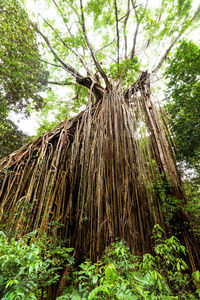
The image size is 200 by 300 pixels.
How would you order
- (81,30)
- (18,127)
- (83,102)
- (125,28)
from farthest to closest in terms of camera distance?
1. (18,127)
2. (83,102)
3. (125,28)
4. (81,30)

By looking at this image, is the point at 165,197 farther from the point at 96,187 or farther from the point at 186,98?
the point at 186,98

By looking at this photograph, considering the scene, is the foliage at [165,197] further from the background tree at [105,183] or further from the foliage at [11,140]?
the foliage at [11,140]

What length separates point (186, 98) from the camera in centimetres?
262

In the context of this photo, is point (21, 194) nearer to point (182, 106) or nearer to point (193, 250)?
point (193, 250)

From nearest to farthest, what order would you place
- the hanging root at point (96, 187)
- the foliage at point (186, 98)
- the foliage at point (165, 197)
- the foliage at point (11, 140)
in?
the hanging root at point (96, 187) → the foliage at point (165, 197) → the foliage at point (186, 98) → the foliage at point (11, 140)

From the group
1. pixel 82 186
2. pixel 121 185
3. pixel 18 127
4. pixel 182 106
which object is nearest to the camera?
pixel 121 185

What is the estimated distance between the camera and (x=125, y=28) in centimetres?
369

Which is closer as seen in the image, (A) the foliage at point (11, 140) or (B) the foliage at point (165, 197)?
(B) the foliage at point (165, 197)

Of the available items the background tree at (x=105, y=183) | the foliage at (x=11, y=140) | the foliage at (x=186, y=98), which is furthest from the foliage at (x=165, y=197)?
the foliage at (x=11, y=140)

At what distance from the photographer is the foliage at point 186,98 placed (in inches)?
97.0

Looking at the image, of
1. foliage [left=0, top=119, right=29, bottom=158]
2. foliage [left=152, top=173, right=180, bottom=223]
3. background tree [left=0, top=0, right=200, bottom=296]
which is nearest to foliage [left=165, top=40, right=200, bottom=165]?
background tree [left=0, top=0, right=200, bottom=296]

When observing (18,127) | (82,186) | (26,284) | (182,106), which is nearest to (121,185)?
(82,186)

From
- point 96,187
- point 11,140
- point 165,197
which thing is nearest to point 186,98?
point 165,197

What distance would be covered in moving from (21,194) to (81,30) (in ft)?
12.6
